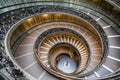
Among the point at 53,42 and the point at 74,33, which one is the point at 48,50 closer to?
the point at 53,42

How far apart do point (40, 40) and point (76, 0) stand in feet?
24.7

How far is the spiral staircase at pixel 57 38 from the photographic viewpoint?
45.3 ft

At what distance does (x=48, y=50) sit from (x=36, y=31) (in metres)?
2.29

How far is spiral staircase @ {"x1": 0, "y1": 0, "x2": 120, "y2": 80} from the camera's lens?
13.8 meters

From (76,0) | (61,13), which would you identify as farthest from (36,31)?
(76,0)

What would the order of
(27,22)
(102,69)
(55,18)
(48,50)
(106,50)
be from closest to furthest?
1. (102,69)
2. (106,50)
3. (27,22)
4. (48,50)
5. (55,18)

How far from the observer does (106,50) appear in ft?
51.7

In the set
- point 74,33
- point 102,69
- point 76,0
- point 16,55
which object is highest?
point 76,0

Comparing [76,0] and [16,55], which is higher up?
[76,0]

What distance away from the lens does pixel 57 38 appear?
19.8 metres

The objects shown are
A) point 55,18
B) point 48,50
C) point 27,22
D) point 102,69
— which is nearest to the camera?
point 102,69

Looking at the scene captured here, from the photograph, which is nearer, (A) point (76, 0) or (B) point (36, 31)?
(B) point (36, 31)

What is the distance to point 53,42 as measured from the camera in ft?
63.3

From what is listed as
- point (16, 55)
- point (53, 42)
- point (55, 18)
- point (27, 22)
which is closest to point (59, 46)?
point (53, 42)
